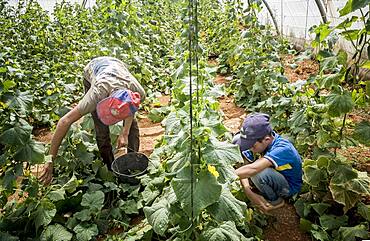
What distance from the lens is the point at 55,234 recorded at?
8.35 feet

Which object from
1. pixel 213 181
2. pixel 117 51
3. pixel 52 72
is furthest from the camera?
pixel 117 51

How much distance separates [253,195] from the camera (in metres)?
2.61

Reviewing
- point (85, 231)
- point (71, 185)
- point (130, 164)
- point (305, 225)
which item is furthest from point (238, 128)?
point (85, 231)

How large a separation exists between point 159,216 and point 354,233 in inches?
54.3

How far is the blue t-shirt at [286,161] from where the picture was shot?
8.59 feet

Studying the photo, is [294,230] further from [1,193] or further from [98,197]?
[1,193]

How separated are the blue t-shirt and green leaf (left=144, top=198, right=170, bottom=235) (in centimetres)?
93

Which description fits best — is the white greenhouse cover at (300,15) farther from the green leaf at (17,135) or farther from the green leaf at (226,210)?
the green leaf at (17,135)

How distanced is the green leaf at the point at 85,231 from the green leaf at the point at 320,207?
1.72m

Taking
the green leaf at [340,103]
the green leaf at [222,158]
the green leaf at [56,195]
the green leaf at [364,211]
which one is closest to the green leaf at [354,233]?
the green leaf at [364,211]

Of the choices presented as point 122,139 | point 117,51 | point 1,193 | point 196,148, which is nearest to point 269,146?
point 196,148

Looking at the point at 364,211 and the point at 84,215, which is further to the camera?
the point at 84,215

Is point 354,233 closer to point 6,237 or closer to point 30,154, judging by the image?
point 30,154

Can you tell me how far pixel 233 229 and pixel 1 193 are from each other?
174 centimetres
